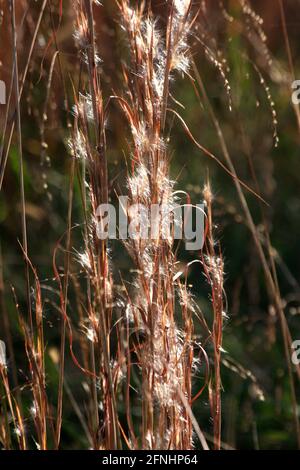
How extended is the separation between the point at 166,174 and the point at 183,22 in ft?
0.55

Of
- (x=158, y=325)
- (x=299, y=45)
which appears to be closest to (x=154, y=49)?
(x=158, y=325)

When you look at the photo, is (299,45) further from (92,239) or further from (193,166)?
(92,239)

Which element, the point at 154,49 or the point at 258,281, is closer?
the point at 154,49

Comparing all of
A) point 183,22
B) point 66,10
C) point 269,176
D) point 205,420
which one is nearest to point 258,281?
point 269,176

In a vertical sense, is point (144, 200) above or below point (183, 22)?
below

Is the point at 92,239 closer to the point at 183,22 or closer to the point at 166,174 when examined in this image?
the point at 166,174

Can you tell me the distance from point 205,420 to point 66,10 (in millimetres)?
1171

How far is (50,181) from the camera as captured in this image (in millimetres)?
2242

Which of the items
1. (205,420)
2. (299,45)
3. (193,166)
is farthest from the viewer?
(299,45)

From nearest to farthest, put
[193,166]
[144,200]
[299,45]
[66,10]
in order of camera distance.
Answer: [144,200] < [66,10] < [193,166] < [299,45]

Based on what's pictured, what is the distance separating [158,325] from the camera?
0.88 metres

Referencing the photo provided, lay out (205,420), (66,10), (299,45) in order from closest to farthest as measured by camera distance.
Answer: (205,420) → (66,10) → (299,45)
